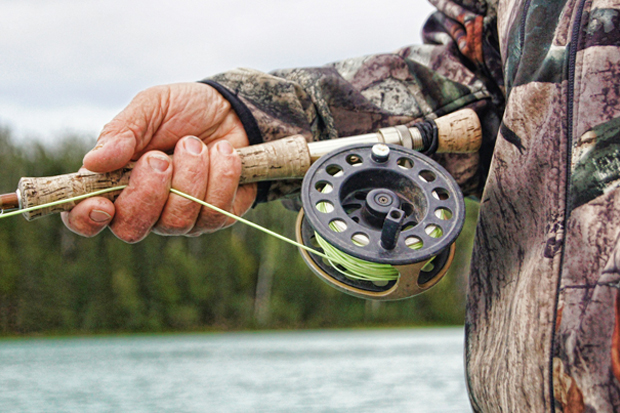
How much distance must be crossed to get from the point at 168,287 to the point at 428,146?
19.3m

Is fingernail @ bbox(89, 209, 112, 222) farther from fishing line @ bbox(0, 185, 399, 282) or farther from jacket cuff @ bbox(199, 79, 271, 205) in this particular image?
jacket cuff @ bbox(199, 79, 271, 205)

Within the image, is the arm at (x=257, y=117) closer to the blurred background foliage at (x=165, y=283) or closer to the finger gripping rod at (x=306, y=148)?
the finger gripping rod at (x=306, y=148)

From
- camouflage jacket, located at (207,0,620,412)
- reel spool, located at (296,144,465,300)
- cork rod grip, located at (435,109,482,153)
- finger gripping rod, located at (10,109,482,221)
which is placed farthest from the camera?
cork rod grip, located at (435,109,482,153)

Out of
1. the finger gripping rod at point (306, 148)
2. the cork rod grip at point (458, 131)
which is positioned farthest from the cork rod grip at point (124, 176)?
the cork rod grip at point (458, 131)

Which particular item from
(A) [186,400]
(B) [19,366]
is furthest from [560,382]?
(B) [19,366]

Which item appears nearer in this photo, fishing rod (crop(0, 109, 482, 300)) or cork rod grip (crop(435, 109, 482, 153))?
fishing rod (crop(0, 109, 482, 300))

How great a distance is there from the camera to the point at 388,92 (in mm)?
1831

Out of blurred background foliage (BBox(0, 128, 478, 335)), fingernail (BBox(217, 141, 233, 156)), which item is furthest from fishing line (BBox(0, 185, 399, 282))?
blurred background foliage (BBox(0, 128, 478, 335))

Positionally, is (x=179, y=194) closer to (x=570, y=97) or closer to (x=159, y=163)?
(x=159, y=163)

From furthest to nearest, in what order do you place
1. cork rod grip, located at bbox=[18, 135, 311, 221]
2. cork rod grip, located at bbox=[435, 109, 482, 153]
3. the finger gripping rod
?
1. cork rod grip, located at bbox=[435, 109, 482, 153]
2. the finger gripping rod
3. cork rod grip, located at bbox=[18, 135, 311, 221]

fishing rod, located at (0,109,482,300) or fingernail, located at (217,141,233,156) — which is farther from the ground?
fingernail, located at (217,141,233,156)

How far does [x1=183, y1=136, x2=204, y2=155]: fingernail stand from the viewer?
4.99 ft

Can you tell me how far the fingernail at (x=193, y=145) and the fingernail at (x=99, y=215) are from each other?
248mm

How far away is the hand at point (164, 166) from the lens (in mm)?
1483
